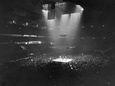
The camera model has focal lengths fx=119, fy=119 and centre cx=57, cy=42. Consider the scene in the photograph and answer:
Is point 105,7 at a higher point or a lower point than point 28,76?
higher

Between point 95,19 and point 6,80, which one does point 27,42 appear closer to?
point 6,80

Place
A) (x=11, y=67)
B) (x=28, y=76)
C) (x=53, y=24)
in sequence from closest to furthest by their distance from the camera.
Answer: (x=28, y=76), (x=11, y=67), (x=53, y=24)

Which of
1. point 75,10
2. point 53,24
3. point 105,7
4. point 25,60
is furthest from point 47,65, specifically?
point 105,7

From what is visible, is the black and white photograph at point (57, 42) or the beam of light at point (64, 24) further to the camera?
the beam of light at point (64, 24)

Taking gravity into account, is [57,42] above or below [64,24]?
below

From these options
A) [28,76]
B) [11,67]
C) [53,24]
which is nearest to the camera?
[28,76]

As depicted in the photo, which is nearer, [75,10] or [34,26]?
[75,10]

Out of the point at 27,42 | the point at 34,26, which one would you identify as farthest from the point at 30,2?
the point at 27,42

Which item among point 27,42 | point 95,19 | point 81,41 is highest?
point 95,19

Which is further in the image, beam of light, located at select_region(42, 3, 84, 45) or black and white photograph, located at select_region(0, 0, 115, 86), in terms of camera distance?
beam of light, located at select_region(42, 3, 84, 45)
